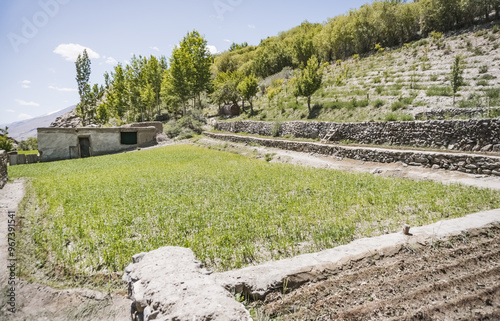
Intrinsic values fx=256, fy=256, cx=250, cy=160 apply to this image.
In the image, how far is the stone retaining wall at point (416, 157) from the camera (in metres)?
11.4

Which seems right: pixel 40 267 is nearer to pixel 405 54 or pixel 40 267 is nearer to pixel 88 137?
pixel 88 137

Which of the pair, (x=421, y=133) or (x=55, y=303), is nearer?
(x=55, y=303)

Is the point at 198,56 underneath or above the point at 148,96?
above

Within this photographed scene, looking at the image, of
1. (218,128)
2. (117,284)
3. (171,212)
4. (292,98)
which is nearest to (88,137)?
(218,128)

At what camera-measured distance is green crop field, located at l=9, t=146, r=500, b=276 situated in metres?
5.66

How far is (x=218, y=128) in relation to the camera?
43.0m

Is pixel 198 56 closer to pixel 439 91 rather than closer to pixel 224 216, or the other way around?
pixel 439 91

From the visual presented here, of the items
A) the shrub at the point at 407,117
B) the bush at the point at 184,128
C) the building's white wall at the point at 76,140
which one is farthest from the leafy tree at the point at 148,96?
the shrub at the point at 407,117

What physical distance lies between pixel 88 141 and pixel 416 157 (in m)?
36.6

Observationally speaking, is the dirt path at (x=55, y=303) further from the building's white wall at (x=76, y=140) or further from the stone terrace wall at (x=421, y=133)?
the building's white wall at (x=76, y=140)

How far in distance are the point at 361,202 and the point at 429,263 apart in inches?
167

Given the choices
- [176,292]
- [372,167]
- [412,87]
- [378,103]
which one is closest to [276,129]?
[378,103]

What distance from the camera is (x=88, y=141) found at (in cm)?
3406

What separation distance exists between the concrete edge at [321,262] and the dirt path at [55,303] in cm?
178
